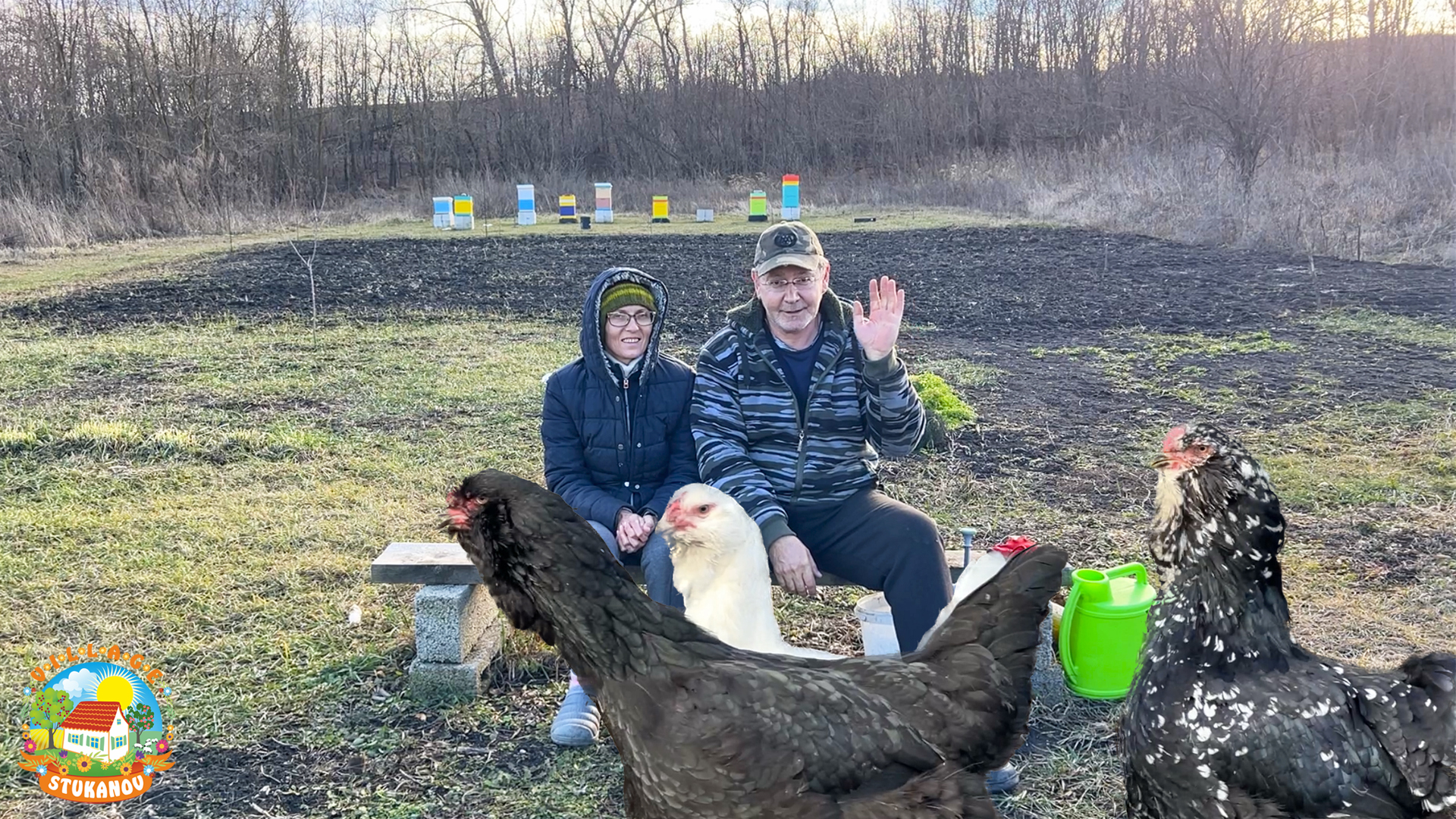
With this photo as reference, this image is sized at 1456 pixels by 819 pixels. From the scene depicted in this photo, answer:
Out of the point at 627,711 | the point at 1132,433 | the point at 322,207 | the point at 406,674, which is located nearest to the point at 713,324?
the point at 1132,433

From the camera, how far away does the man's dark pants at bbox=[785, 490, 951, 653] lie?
3.41 m

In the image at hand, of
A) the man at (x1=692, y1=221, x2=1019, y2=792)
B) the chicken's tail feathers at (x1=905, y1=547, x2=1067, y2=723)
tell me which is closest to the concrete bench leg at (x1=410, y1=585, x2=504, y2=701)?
the man at (x1=692, y1=221, x2=1019, y2=792)

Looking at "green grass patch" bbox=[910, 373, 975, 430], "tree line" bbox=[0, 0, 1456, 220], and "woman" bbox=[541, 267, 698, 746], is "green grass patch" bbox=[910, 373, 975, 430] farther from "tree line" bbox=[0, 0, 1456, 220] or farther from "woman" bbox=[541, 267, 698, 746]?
"tree line" bbox=[0, 0, 1456, 220]

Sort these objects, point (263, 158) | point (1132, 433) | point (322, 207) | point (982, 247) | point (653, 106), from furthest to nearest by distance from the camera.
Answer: point (653, 106)
point (263, 158)
point (322, 207)
point (982, 247)
point (1132, 433)

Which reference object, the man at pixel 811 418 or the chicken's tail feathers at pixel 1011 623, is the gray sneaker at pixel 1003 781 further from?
the chicken's tail feathers at pixel 1011 623

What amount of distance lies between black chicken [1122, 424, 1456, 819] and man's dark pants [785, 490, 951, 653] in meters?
0.89

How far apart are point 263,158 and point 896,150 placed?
1931 cm

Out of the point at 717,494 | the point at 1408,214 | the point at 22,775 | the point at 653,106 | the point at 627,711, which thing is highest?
the point at 653,106

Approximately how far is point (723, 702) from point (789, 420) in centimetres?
159

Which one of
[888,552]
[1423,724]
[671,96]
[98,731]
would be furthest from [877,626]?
[671,96]

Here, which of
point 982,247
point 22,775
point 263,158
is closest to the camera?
point 22,775

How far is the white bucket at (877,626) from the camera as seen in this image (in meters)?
3.62

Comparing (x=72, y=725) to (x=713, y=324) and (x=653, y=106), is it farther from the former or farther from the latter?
(x=653, y=106)

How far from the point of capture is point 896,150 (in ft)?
108
